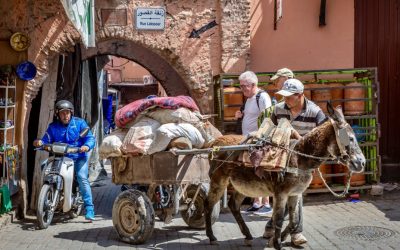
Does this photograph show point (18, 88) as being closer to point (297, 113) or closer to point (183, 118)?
point (183, 118)

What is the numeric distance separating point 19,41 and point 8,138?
1463mm

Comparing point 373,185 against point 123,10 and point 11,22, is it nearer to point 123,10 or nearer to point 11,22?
point 123,10

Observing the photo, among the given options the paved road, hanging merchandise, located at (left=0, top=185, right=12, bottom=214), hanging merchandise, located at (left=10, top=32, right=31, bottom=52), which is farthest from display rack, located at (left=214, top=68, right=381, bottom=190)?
hanging merchandise, located at (left=0, top=185, right=12, bottom=214)

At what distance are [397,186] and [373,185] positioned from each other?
3.37ft

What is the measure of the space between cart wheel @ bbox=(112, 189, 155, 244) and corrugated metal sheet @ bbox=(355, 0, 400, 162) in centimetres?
→ 576

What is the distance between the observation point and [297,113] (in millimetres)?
6477

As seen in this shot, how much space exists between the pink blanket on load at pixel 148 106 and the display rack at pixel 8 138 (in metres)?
2.14

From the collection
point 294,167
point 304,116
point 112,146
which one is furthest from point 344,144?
point 112,146

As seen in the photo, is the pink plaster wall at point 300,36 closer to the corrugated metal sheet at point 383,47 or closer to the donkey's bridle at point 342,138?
the corrugated metal sheet at point 383,47

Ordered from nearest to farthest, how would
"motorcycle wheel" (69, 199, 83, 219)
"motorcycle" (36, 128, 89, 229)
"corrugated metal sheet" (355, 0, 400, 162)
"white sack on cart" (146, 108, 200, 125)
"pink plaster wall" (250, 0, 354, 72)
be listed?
"white sack on cart" (146, 108, 200, 125), "motorcycle" (36, 128, 89, 229), "motorcycle wheel" (69, 199, 83, 219), "pink plaster wall" (250, 0, 354, 72), "corrugated metal sheet" (355, 0, 400, 162)

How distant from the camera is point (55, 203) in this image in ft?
27.2

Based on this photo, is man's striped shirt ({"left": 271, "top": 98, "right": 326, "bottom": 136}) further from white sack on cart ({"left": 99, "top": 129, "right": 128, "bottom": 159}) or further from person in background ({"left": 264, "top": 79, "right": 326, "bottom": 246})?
white sack on cart ({"left": 99, "top": 129, "right": 128, "bottom": 159})

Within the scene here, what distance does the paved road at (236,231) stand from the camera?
689cm

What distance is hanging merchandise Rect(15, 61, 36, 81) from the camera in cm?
895
